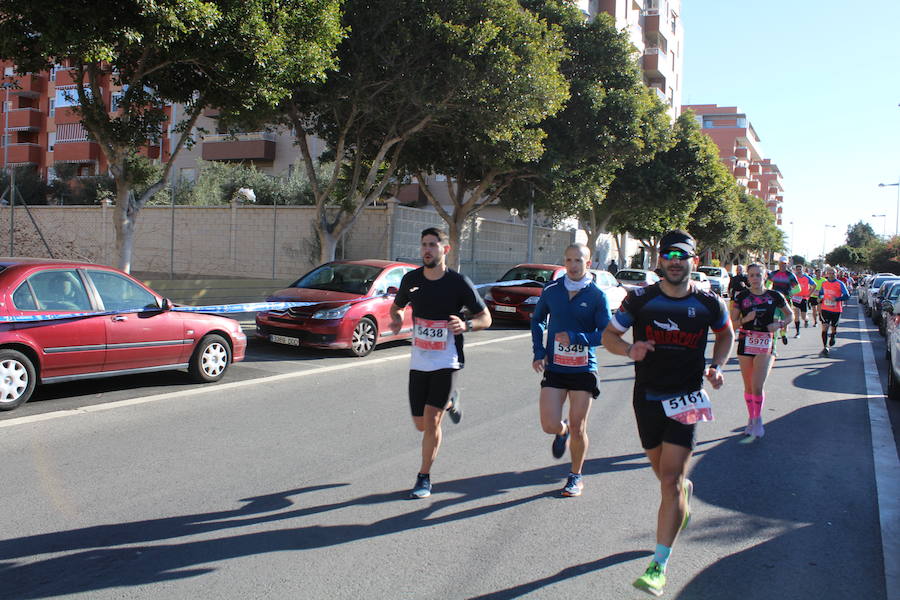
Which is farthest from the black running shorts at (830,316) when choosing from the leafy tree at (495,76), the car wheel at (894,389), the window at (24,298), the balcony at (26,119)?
the balcony at (26,119)

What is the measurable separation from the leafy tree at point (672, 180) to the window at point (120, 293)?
22827mm

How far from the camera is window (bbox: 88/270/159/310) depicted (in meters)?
7.43

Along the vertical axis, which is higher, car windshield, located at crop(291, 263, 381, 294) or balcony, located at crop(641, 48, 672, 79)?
balcony, located at crop(641, 48, 672, 79)

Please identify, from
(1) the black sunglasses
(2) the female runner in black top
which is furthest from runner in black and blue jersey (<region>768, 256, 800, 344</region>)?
(1) the black sunglasses

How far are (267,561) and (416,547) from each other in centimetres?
79

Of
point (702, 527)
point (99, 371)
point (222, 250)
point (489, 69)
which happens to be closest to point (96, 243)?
point (222, 250)

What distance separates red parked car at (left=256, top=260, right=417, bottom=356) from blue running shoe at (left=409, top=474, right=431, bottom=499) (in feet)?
17.9

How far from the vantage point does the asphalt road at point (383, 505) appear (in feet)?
11.7

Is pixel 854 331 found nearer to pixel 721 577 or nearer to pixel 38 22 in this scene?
pixel 721 577

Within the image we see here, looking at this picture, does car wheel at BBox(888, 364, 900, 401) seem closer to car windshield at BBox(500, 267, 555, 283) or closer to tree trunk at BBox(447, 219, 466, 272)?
car windshield at BBox(500, 267, 555, 283)

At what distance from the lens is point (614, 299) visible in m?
18.5

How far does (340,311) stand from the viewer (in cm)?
1077

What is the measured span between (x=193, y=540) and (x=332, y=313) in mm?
6887

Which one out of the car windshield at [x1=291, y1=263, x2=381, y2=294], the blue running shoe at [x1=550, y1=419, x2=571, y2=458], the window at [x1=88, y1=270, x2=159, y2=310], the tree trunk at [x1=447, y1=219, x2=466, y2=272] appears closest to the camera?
the blue running shoe at [x1=550, y1=419, x2=571, y2=458]
